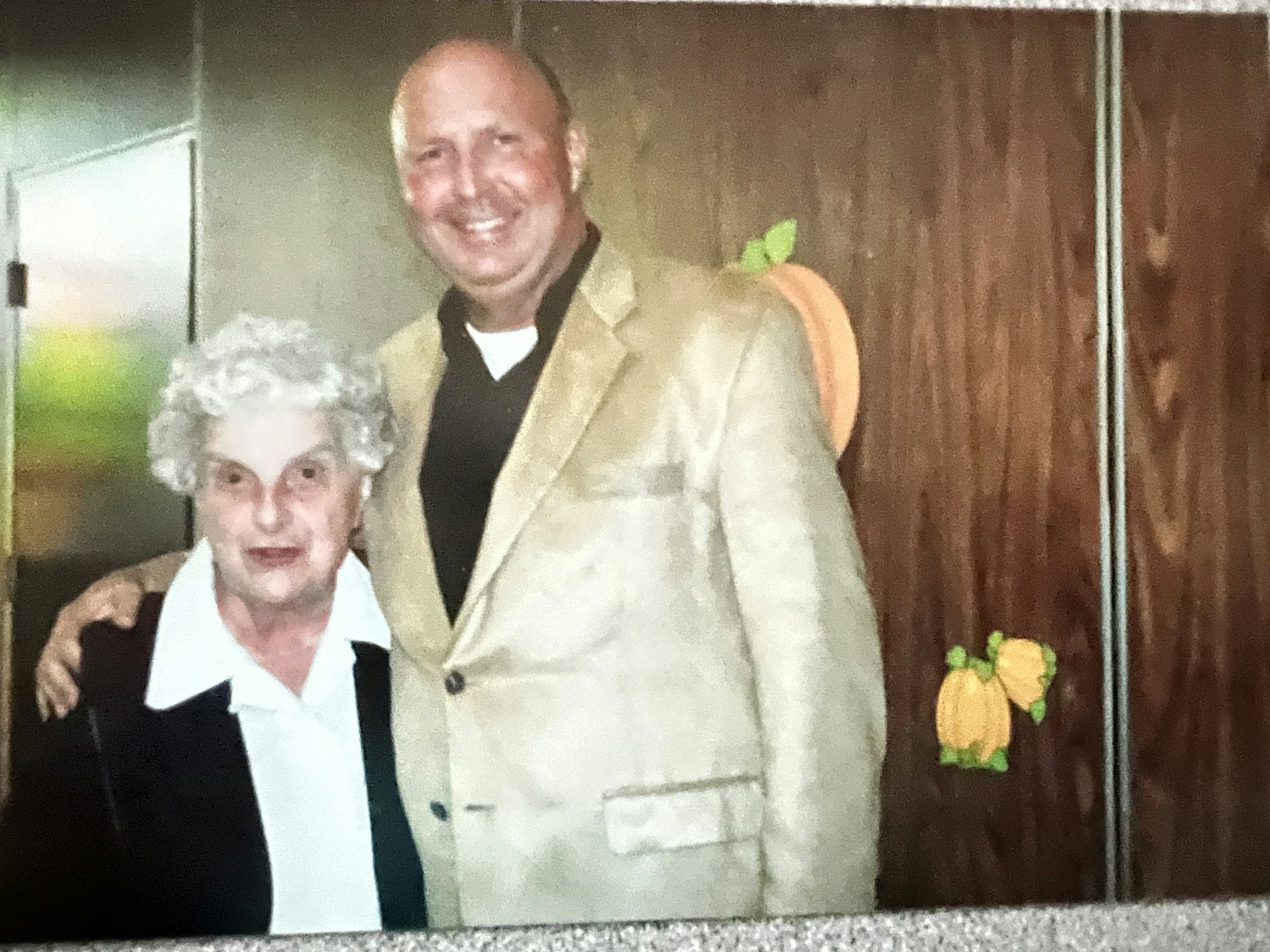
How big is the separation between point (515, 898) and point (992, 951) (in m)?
0.54

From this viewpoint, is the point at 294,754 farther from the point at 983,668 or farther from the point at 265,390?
the point at 983,668

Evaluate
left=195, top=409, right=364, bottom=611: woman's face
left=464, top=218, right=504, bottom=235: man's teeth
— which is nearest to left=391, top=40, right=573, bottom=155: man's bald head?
left=464, top=218, right=504, bottom=235: man's teeth

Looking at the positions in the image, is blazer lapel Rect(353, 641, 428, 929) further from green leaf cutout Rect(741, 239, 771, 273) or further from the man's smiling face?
green leaf cutout Rect(741, 239, 771, 273)

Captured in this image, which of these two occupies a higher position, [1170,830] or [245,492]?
[245,492]

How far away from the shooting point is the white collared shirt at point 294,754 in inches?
42.6

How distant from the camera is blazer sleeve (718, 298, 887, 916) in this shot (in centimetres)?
110

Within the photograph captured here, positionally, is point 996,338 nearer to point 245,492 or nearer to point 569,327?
point 569,327

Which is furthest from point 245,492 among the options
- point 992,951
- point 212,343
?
point 992,951

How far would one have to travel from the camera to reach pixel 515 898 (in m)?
1.10

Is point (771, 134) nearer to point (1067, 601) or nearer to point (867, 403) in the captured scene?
point (867, 403)

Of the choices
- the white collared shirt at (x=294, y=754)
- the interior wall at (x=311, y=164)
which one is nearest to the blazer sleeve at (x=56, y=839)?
the white collared shirt at (x=294, y=754)

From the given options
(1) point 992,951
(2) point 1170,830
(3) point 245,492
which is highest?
(3) point 245,492

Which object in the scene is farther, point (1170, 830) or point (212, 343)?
point (1170, 830)

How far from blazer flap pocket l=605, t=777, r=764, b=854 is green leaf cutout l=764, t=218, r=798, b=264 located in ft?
1.88
